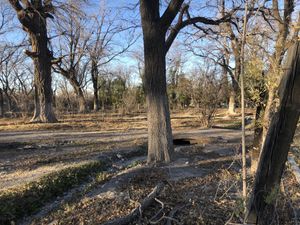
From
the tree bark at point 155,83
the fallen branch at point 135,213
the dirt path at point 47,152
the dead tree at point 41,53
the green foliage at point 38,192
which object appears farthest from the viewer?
the dead tree at point 41,53

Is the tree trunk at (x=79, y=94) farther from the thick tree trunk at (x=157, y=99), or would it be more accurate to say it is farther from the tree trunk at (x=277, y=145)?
the tree trunk at (x=277, y=145)

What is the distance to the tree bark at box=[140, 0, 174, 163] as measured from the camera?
25.4 ft

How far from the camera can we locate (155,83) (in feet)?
25.8

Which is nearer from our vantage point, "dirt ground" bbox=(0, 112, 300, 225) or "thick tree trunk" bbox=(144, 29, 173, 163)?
"dirt ground" bbox=(0, 112, 300, 225)

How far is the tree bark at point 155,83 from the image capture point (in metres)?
7.75

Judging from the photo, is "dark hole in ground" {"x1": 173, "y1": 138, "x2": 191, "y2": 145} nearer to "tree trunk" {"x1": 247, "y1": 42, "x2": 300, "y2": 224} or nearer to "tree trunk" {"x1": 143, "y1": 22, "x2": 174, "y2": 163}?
"tree trunk" {"x1": 143, "y1": 22, "x2": 174, "y2": 163}

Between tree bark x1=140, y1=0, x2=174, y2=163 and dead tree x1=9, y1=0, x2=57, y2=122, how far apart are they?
12170 millimetres

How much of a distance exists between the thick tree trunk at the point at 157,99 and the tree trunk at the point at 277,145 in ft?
15.1

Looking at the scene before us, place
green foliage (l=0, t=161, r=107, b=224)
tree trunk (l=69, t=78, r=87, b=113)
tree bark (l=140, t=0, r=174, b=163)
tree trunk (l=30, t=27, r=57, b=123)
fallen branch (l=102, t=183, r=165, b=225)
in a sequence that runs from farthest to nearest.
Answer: tree trunk (l=69, t=78, r=87, b=113), tree trunk (l=30, t=27, r=57, b=123), tree bark (l=140, t=0, r=174, b=163), green foliage (l=0, t=161, r=107, b=224), fallen branch (l=102, t=183, r=165, b=225)

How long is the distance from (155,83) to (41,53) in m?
13.2

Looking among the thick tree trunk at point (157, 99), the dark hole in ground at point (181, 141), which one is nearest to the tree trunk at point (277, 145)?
the thick tree trunk at point (157, 99)

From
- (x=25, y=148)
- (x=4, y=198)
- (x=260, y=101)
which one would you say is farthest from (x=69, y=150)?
(x=260, y=101)

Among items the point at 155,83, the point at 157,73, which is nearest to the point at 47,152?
the point at 155,83

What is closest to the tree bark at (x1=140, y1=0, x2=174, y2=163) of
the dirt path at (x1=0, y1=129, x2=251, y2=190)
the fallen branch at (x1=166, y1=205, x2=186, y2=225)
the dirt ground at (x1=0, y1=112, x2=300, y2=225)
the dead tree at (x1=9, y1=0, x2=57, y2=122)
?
the dirt ground at (x1=0, y1=112, x2=300, y2=225)
